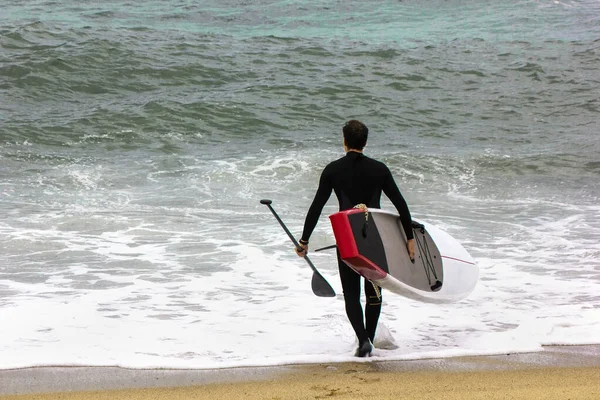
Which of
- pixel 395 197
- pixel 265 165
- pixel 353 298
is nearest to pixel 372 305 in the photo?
pixel 353 298

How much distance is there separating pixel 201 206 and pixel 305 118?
16.6ft

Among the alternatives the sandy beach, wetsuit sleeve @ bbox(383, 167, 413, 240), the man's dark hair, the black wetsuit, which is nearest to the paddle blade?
the black wetsuit

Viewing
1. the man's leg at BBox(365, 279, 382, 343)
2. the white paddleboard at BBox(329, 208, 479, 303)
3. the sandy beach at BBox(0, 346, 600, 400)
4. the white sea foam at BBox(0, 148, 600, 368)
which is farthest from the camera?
the white sea foam at BBox(0, 148, 600, 368)

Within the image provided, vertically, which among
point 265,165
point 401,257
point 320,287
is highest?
point 401,257

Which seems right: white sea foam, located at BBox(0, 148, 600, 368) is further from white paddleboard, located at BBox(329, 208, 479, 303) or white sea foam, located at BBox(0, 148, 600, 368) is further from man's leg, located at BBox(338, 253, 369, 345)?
white paddleboard, located at BBox(329, 208, 479, 303)

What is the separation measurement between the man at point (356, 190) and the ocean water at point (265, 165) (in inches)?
13.5

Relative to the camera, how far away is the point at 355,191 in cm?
481

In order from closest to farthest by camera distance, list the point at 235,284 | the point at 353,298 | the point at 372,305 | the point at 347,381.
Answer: the point at 347,381 → the point at 353,298 → the point at 372,305 → the point at 235,284

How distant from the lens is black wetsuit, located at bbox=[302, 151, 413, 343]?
4.77 metres

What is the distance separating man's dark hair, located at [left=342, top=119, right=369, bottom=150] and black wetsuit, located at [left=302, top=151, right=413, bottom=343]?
5cm

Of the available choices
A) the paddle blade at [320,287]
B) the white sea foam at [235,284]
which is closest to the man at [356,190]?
the paddle blade at [320,287]

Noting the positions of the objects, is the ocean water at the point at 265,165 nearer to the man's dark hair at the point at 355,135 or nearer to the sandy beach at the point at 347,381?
the sandy beach at the point at 347,381

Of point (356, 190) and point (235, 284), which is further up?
point (356, 190)

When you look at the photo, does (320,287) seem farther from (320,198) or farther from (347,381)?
(347,381)
